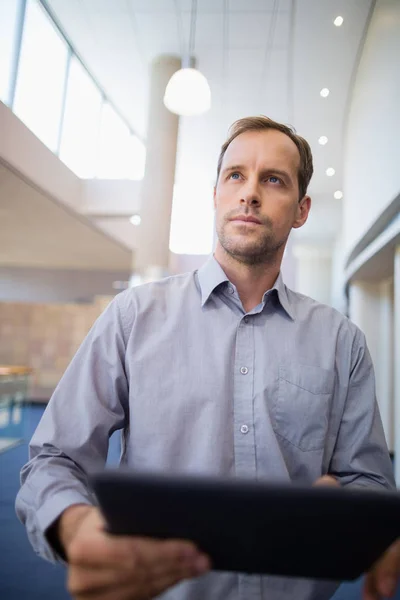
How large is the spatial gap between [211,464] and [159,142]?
3.61 meters

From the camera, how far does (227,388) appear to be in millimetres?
1014

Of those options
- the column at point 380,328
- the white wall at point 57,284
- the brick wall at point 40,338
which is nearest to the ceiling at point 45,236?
the white wall at point 57,284

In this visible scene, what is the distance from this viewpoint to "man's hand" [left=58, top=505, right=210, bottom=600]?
554 millimetres

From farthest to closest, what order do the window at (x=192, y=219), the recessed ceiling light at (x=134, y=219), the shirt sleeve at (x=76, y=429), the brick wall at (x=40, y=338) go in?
the brick wall at (x=40, y=338) → the recessed ceiling light at (x=134, y=219) → the window at (x=192, y=219) → the shirt sleeve at (x=76, y=429)

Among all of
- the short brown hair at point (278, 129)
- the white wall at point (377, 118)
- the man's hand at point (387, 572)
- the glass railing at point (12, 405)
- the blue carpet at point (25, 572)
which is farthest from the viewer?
the glass railing at point (12, 405)

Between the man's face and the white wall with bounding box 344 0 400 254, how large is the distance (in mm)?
2165

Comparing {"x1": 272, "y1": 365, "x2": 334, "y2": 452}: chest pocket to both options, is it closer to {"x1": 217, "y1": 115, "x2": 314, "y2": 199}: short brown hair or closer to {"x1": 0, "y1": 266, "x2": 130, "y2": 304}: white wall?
{"x1": 217, "y1": 115, "x2": 314, "y2": 199}: short brown hair

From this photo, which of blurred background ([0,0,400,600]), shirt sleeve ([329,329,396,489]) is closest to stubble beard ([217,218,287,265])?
shirt sleeve ([329,329,396,489])

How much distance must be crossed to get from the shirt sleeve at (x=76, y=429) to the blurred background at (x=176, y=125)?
1.36 meters

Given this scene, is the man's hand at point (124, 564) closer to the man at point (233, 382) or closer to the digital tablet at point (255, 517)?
the digital tablet at point (255, 517)

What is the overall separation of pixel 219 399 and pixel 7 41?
11.6 ft

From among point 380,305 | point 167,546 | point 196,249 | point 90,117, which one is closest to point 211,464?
point 167,546

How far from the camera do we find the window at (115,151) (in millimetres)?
5078

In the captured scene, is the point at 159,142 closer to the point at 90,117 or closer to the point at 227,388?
the point at 90,117
